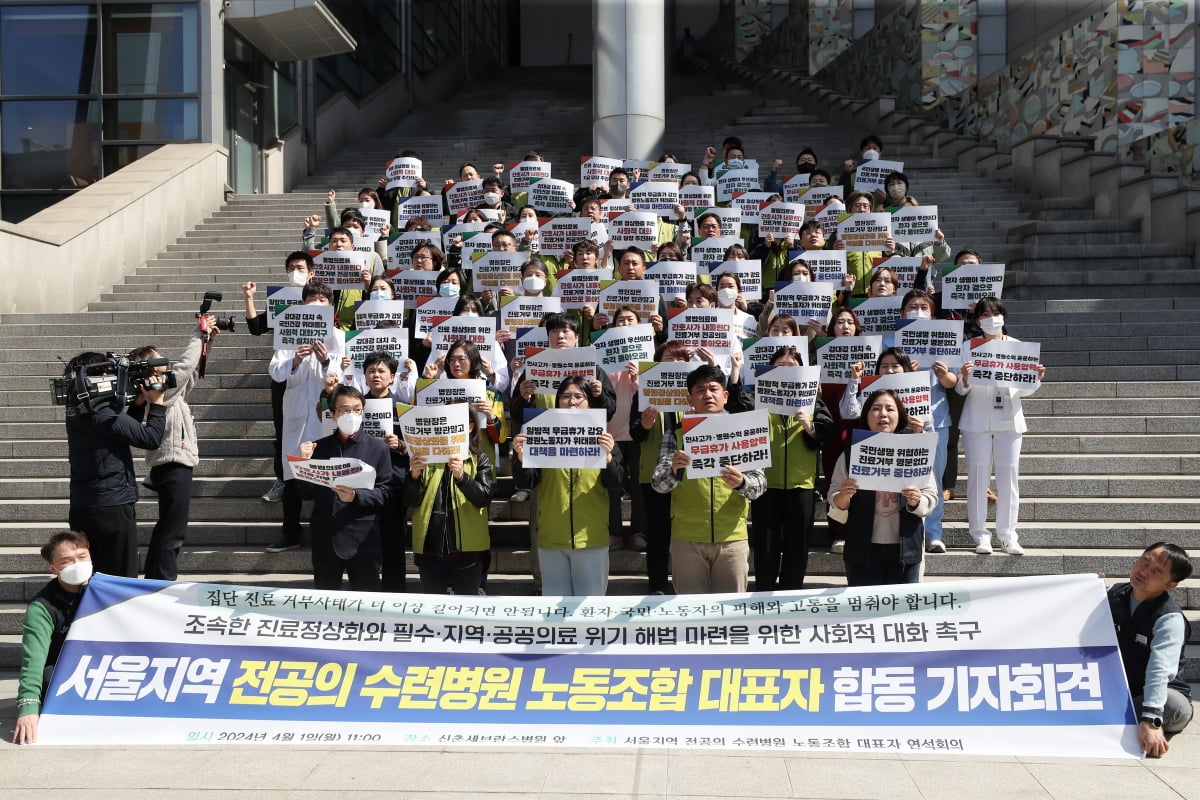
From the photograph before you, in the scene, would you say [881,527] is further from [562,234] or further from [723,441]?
[562,234]

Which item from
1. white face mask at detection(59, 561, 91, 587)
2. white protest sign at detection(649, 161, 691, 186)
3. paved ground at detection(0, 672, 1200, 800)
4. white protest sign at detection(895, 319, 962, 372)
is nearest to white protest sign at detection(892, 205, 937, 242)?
white protest sign at detection(649, 161, 691, 186)

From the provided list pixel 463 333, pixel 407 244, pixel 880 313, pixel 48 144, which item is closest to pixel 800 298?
pixel 880 313

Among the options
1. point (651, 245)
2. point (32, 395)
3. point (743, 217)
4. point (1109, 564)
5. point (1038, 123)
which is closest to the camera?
point (1109, 564)

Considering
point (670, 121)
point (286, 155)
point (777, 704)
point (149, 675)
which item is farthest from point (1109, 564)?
point (670, 121)

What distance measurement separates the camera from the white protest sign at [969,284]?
10.2m

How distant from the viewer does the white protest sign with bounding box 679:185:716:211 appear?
1438 centimetres

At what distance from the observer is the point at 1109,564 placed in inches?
324

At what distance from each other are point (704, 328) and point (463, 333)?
1999 millimetres

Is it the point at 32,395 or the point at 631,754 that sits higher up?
the point at 32,395

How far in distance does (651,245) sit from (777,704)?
7.18 metres

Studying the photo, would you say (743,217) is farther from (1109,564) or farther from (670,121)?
(670,121)

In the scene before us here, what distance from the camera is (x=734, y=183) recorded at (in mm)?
15414

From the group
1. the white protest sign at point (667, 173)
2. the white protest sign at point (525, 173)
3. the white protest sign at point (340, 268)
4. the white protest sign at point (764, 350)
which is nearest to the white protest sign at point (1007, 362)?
the white protest sign at point (764, 350)

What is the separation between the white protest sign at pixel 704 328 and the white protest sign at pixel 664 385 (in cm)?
109
